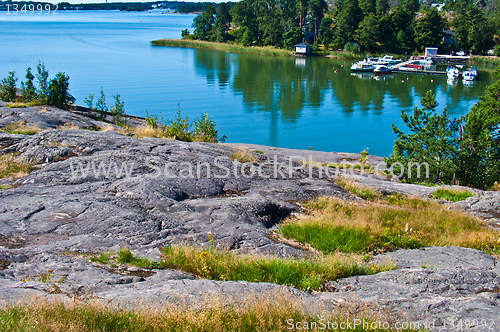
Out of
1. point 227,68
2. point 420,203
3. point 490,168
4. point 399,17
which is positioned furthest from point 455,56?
point 420,203

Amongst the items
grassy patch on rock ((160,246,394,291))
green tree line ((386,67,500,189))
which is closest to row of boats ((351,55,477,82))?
green tree line ((386,67,500,189))

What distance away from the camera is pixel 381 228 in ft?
26.8

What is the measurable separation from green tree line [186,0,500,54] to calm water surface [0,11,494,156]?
1790 centimetres

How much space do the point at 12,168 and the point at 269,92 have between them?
4979 cm

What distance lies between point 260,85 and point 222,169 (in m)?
53.1

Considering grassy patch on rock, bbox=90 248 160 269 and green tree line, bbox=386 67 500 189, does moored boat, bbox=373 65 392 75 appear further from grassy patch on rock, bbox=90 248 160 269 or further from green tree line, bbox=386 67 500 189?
grassy patch on rock, bbox=90 248 160 269

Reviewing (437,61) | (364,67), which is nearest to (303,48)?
(364,67)

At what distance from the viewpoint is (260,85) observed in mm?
62062

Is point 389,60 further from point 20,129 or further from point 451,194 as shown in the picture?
point 20,129

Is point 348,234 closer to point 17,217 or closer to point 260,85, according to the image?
point 17,217

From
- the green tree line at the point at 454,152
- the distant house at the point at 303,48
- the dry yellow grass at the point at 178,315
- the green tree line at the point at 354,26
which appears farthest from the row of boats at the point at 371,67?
the dry yellow grass at the point at 178,315

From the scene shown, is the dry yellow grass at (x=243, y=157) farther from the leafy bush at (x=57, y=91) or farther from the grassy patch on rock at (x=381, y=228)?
the leafy bush at (x=57, y=91)

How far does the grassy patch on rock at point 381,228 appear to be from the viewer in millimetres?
7484

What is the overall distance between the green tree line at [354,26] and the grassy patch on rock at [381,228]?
9657 centimetres
